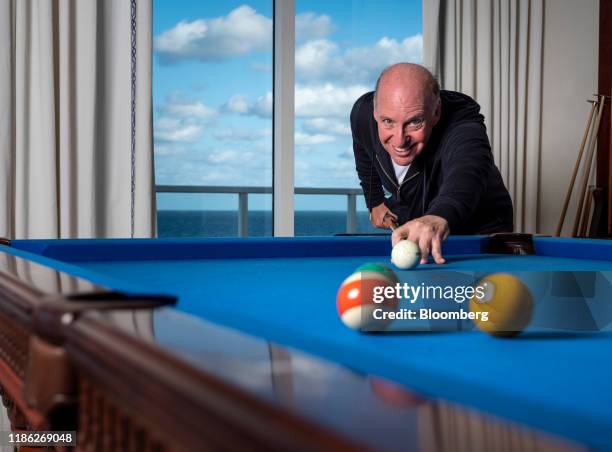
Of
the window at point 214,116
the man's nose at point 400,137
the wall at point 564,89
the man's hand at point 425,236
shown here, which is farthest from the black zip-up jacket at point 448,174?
the wall at point 564,89

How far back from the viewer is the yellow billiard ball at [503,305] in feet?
3.10

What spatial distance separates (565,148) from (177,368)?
4950 millimetres

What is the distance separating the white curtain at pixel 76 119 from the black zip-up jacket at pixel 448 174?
110 centimetres

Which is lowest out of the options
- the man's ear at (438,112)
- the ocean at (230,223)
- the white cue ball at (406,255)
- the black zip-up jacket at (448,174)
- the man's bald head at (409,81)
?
the ocean at (230,223)

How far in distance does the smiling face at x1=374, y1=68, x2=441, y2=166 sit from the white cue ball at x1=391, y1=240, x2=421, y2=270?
1523mm

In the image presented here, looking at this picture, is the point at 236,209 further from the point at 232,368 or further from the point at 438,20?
the point at 232,368

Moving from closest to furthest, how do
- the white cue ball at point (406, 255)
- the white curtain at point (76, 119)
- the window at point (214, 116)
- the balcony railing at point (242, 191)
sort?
the white cue ball at point (406, 255)
the white curtain at point (76, 119)
the window at point (214, 116)
the balcony railing at point (242, 191)

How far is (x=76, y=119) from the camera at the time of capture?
3.65 metres

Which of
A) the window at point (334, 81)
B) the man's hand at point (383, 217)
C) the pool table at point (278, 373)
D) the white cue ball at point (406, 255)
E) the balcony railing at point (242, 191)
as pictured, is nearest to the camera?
the pool table at point (278, 373)

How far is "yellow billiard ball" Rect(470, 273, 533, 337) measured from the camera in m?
0.95

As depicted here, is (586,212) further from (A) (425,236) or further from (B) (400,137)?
(A) (425,236)

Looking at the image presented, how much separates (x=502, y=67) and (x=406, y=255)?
346 cm

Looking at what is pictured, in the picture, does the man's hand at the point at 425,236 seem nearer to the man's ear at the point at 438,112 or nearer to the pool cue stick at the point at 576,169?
the man's ear at the point at 438,112

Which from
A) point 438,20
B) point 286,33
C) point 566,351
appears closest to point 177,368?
point 566,351
